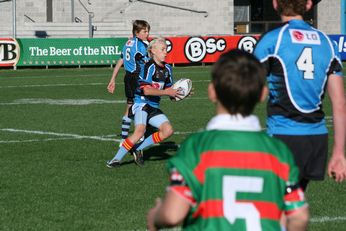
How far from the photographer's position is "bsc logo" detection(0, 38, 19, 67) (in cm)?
3904

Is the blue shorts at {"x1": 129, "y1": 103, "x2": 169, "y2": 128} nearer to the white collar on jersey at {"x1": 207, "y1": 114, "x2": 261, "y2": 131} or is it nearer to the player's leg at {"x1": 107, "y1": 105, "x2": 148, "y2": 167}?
the player's leg at {"x1": 107, "y1": 105, "x2": 148, "y2": 167}

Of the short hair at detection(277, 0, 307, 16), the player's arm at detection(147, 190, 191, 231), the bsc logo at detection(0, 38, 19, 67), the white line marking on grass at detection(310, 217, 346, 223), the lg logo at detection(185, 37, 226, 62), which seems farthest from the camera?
the lg logo at detection(185, 37, 226, 62)

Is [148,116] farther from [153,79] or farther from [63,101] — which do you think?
[63,101]

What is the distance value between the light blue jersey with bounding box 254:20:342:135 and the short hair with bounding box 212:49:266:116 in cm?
225

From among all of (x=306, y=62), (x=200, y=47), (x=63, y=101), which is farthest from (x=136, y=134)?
(x=200, y=47)

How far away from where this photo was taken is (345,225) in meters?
8.80

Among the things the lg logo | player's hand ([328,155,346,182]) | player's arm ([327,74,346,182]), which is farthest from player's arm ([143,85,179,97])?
the lg logo

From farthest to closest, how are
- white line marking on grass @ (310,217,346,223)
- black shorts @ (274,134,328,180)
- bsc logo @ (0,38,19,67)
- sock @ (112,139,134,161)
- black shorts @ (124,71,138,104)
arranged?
bsc logo @ (0,38,19,67) → black shorts @ (124,71,138,104) → sock @ (112,139,134,161) → white line marking on grass @ (310,217,346,223) → black shorts @ (274,134,328,180)

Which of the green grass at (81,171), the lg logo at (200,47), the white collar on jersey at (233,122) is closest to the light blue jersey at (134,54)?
the green grass at (81,171)

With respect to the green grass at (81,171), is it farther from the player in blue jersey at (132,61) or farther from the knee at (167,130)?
the player in blue jersey at (132,61)

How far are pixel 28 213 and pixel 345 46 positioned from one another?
36.7 metres

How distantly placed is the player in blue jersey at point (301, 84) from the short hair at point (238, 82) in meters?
2.25

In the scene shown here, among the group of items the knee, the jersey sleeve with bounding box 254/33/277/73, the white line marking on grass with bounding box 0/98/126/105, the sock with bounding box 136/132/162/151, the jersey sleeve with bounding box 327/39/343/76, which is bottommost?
the white line marking on grass with bounding box 0/98/126/105

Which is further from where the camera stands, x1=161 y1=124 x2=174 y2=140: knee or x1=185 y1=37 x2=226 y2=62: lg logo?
x1=185 y1=37 x2=226 y2=62: lg logo
